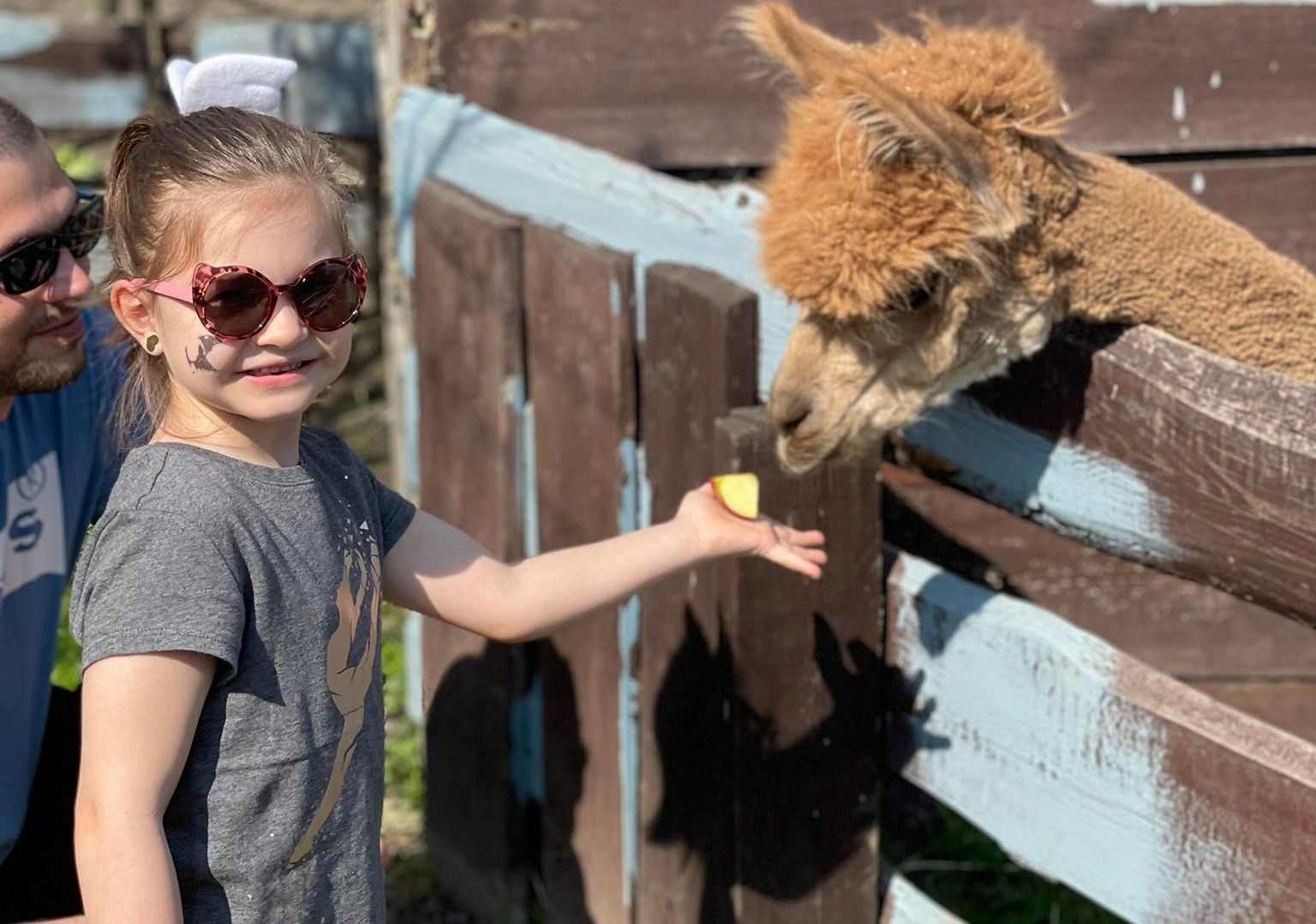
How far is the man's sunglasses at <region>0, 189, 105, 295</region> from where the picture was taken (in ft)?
6.79

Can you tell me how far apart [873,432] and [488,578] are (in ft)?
2.18

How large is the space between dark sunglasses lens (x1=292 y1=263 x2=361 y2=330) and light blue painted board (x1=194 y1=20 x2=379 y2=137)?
13.2 feet

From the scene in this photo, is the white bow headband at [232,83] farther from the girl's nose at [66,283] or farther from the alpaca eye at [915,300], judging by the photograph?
the alpaca eye at [915,300]

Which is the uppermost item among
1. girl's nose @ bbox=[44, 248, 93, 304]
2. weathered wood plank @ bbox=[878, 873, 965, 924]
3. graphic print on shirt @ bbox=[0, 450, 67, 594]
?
girl's nose @ bbox=[44, 248, 93, 304]

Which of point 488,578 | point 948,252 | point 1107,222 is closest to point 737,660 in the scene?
point 488,578

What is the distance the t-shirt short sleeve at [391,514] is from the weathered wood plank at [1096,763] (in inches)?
30.9

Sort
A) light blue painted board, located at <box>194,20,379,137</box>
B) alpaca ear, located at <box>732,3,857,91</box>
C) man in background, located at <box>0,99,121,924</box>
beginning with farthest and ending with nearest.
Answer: light blue painted board, located at <box>194,20,379,137</box>, alpaca ear, located at <box>732,3,857,91</box>, man in background, located at <box>0,99,121,924</box>

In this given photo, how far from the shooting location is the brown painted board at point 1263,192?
404 centimetres

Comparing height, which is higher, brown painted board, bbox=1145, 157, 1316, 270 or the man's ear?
the man's ear

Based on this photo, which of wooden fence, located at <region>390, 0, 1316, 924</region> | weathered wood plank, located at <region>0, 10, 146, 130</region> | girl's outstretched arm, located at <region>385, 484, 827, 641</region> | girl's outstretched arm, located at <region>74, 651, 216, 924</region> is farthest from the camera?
weathered wood plank, located at <region>0, 10, 146, 130</region>

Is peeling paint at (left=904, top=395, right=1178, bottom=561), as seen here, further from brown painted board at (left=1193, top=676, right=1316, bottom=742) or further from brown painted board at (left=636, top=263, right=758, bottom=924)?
brown painted board at (left=1193, top=676, right=1316, bottom=742)

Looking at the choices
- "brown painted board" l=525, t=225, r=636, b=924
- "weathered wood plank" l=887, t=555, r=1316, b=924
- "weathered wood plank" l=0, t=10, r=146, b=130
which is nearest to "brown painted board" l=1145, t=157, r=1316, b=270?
"brown painted board" l=525, t=225, r=636, b=924

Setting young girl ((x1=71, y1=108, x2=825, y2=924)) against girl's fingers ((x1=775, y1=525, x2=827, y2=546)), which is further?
girl's fingers ((x1=775, y1=525, x2=827, y2=546))

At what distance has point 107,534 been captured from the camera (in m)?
1.61
